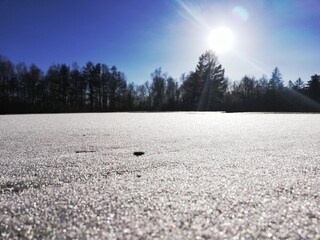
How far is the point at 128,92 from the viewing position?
4094 cm

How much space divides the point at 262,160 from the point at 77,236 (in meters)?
1.37

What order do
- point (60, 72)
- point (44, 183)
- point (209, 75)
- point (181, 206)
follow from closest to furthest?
point (181, 206), point (44, 183), point (209, 75), point (60, 72)

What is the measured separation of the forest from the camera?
31516 mm

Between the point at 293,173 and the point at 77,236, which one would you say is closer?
the point at 77,236

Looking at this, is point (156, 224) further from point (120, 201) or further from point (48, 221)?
point (48, 221)

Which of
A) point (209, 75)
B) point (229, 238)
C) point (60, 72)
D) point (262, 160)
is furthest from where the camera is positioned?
point (60, 72)

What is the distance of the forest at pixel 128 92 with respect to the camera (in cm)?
3152

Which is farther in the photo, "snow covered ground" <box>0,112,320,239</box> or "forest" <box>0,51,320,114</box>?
"forest" <box>0,51,320,114</box>

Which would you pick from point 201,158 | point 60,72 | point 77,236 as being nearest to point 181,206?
point 77,236

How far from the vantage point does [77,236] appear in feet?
2.23

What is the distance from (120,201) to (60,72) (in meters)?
38.1

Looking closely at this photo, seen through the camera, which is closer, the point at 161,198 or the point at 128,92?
the point at 161,198

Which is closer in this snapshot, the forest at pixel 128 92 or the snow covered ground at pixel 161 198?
the snow covered ground at pixel 161 198

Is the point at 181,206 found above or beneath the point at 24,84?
beneath
